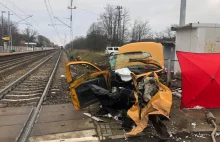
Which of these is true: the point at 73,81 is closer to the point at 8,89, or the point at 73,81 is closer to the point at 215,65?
the point at 215,65

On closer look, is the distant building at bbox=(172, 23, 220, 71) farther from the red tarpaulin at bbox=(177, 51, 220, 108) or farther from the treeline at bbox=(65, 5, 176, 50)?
the treeline at bbox=(65, 5, 176, 50)

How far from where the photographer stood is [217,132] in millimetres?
6344

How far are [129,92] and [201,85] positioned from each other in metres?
2.22

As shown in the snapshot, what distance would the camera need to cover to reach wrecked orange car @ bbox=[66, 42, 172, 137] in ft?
19.4

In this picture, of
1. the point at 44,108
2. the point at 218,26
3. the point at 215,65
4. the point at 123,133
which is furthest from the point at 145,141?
the point at 218,26

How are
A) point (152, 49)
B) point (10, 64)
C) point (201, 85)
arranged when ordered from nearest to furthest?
point (201, 85) → point (152, 49) → point (10, 64)

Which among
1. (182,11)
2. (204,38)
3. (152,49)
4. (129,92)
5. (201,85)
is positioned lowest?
(129,92)

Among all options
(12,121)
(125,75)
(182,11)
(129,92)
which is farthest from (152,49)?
(182,11)

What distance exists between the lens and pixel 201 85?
25.6ft

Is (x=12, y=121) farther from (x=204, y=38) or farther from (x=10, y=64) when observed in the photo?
(x=10, y=64)

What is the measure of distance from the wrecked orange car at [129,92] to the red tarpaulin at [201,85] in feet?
2.83

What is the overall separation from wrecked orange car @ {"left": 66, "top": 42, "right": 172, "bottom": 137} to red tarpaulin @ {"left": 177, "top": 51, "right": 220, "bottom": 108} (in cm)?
86

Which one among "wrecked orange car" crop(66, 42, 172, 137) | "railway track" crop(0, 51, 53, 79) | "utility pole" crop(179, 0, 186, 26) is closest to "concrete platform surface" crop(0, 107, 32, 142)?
"wrecked orange car" crop(66, 42, 172, 137)

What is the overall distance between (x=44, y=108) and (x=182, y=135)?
183 inches
